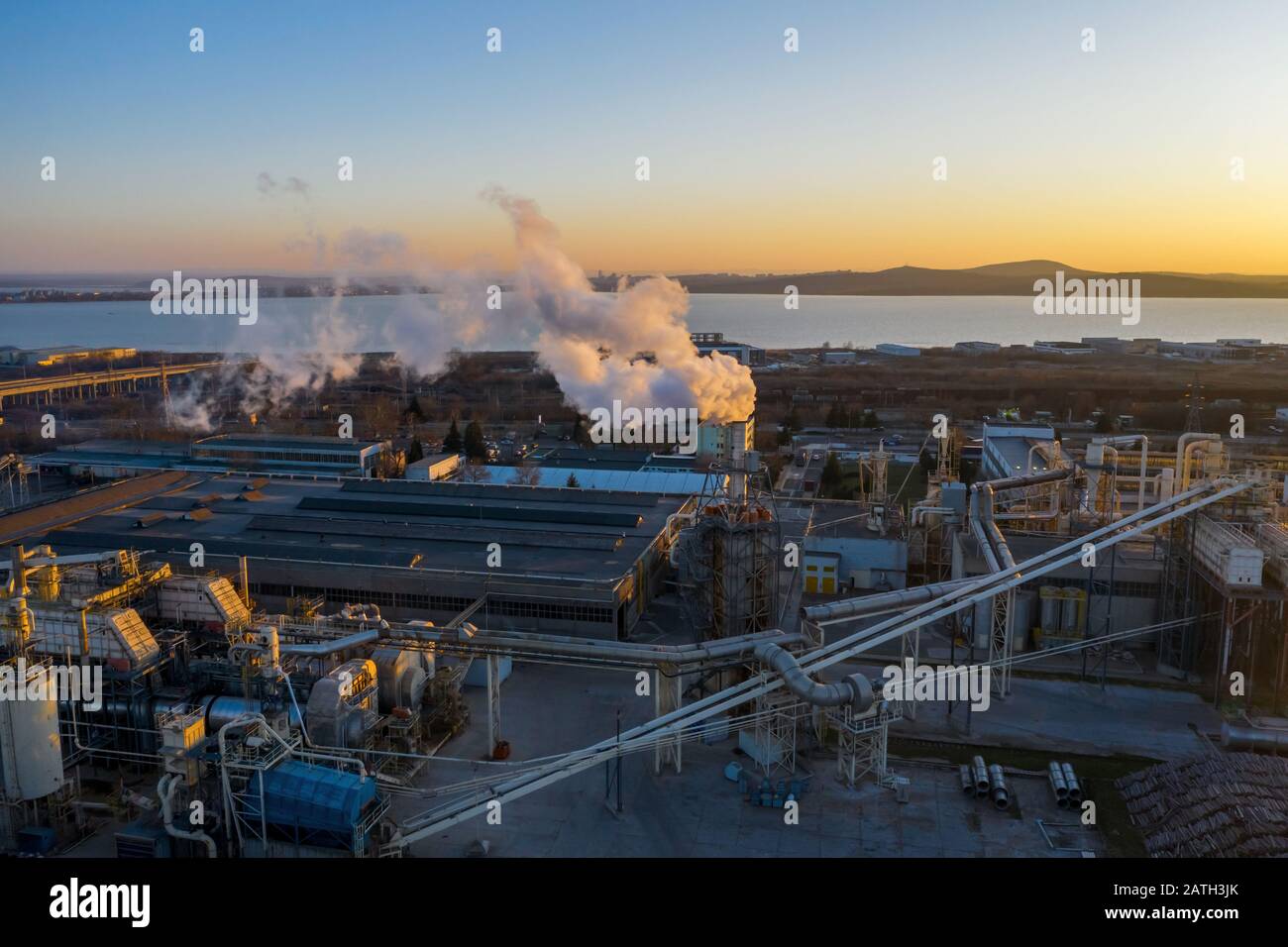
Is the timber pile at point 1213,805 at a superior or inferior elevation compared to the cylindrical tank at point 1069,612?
inferior

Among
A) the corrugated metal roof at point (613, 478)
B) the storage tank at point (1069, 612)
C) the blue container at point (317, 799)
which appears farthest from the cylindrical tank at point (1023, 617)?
the blue container at point (317, 799)

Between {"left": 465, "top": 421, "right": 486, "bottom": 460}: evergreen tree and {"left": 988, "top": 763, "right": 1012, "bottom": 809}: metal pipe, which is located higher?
{"left": 465, "top": 421, "right": 486, "bottom": 460}: evergreen tree

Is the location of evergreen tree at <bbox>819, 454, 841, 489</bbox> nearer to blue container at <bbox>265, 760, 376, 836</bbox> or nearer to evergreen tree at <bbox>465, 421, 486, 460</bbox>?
evergreen tree at <bbox>465, 421, 486, 460</bbox>

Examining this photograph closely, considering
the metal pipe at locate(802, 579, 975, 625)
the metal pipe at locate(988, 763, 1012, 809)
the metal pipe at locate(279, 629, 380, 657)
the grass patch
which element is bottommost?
the grass patch

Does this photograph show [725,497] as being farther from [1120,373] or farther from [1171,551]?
[1120,373]

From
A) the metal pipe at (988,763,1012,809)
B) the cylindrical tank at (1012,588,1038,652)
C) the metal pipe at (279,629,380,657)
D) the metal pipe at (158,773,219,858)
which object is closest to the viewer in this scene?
the metal pipe at (158,773,219,858)

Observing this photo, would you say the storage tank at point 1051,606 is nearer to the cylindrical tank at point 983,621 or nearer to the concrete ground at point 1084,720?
the concrete ground at point 1084,720

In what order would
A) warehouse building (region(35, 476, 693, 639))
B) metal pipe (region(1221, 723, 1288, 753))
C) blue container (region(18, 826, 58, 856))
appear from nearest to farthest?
blue container (region(18, 826, 58, 856)) < metal pipe (region(1221, 723, 1288, 753)) < warehouse building (region(35, 476, 693, 639))

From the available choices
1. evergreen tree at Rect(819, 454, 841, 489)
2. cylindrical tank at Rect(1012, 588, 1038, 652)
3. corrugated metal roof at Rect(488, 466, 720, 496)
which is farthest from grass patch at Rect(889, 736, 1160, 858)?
evergreen tree at Rect(819, 454, 841, 489)

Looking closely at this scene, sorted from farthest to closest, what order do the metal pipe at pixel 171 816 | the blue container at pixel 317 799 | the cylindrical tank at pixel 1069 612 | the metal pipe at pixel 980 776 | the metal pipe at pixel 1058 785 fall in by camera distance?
1. the cylindrical tank at pixel 1069 612
2. the metal pipe at pixel 980 776
3. the metal pipe at pixel 1058 785
4. the metal pipe at pixel 171 816
5. the blue container at pixel 317 799
